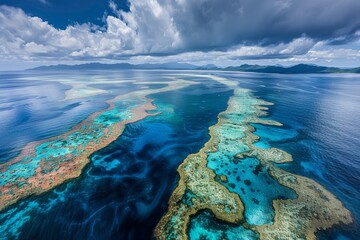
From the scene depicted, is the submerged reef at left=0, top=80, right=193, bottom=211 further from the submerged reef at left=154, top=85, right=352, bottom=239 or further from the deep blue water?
the deep blue water

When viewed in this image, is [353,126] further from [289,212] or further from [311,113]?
[289,212]

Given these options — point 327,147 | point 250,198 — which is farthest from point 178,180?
point 327,147

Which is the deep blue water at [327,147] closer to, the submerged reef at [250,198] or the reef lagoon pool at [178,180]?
the reef lagoon pool at [178,180]

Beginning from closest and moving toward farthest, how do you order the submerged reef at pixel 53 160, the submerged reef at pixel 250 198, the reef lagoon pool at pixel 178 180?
1. the submerged reef at pixel 250 198
2. the reef lagoon pool at pixel 178 180
3. the submerged reef at pixel 53 160

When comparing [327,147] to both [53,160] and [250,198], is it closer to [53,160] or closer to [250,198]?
[250,198]

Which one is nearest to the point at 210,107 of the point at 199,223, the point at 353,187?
the point at 353,187

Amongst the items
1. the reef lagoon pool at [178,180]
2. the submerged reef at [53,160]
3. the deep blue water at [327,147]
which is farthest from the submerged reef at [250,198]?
the submerged reef at [53,160]
